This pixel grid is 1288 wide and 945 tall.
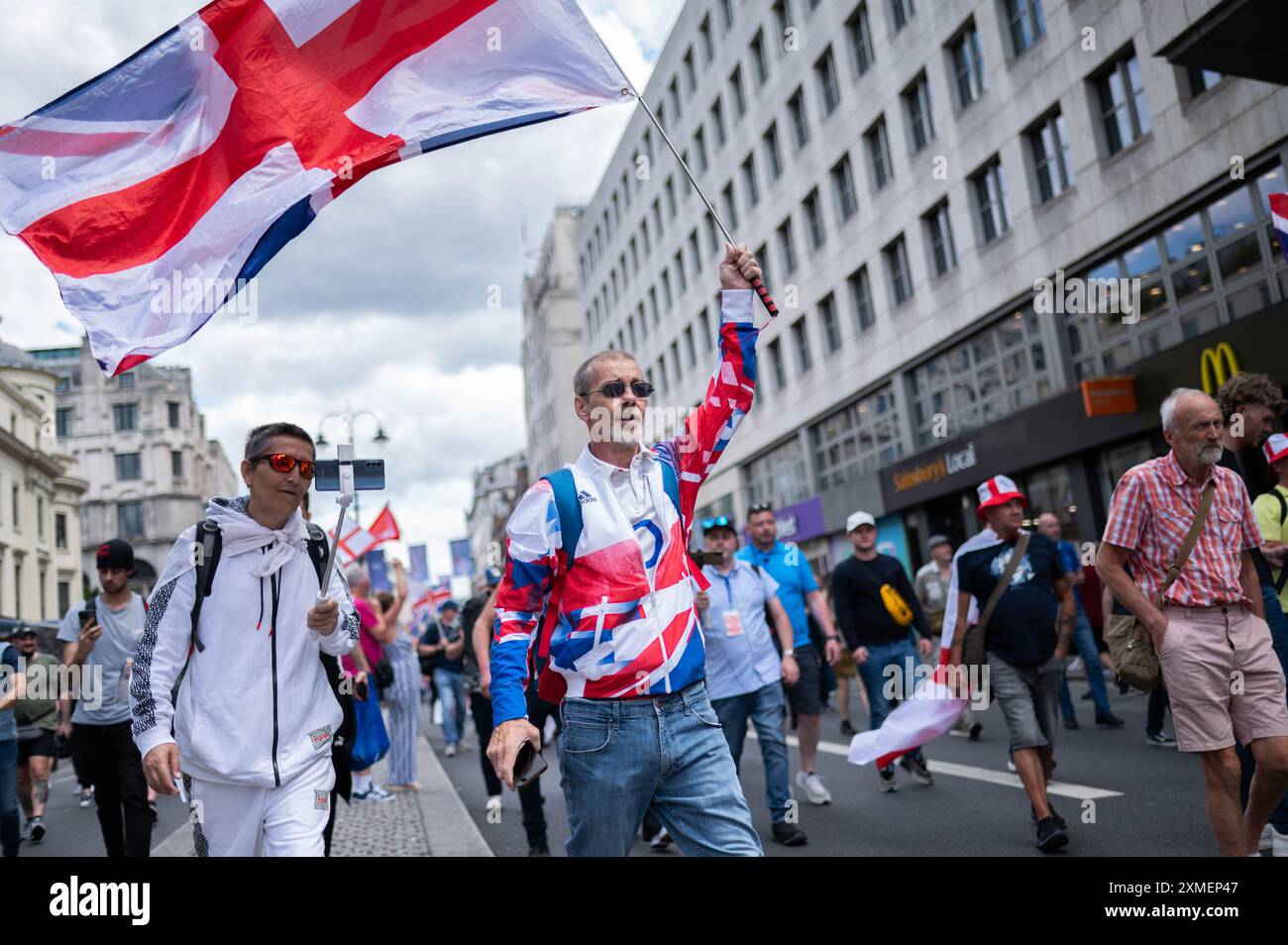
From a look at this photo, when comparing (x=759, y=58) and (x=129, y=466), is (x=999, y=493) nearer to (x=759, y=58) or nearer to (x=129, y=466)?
(x=759, y=58)

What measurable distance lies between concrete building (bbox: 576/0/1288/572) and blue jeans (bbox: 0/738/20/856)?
12.3 meters

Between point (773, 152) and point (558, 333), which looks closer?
point (773, 152)

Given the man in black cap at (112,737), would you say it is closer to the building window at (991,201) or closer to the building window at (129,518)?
the building window at (991,201)

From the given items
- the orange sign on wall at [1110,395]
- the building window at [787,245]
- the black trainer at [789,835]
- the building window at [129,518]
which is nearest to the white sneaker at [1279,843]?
the black trainer at [789,835]

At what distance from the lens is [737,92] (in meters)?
32.7

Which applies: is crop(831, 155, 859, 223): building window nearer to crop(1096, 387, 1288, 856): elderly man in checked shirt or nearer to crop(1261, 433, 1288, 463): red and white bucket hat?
crop(1261, 433, 1288, 463): red and white bucket hat

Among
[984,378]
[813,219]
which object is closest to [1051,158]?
[984,378]

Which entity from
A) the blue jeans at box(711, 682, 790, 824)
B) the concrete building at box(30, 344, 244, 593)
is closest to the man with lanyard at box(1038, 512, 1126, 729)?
the blue jeans at box(711, 682, 790, 824)

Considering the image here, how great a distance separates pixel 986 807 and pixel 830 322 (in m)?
22.3

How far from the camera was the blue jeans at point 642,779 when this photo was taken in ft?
9.88

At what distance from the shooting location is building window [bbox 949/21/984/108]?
21078mm

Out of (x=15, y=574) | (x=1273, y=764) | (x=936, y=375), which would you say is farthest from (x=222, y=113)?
(x=15, y=574)
